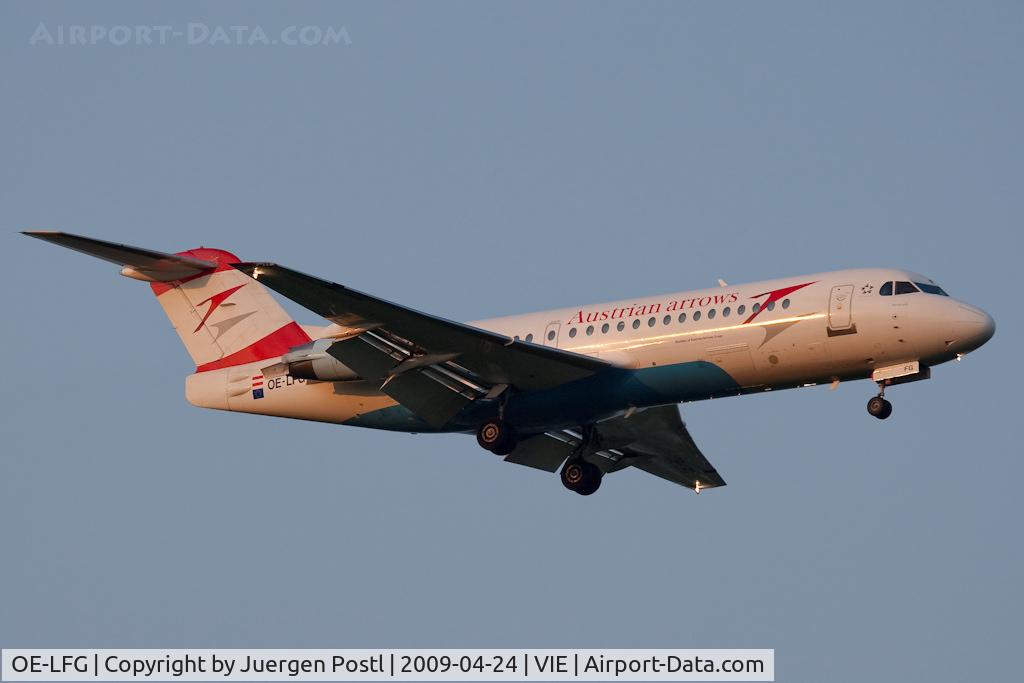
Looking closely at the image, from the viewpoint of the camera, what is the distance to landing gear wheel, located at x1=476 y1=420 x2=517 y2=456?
→ 3297 cm

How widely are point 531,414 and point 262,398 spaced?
6.13 meters

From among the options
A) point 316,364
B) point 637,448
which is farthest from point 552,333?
point 637,448

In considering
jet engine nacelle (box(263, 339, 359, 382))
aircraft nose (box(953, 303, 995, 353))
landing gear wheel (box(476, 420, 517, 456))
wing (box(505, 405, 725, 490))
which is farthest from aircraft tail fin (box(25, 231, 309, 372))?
aircraft nose (box(953, 303, 995, 353))

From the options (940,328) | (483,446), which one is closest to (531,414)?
(483,446)

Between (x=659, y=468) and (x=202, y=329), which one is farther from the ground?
(x=202, y=329)

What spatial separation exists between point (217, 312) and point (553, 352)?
356 inches

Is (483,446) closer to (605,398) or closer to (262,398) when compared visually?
(605,398)

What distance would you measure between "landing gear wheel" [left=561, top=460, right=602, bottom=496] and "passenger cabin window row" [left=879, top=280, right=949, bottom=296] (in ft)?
26.7

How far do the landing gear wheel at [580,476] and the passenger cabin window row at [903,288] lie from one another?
814 cm

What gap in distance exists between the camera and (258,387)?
116ft

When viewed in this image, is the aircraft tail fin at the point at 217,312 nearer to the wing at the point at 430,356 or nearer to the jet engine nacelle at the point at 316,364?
the jet engine nacelle at the point at 316,364

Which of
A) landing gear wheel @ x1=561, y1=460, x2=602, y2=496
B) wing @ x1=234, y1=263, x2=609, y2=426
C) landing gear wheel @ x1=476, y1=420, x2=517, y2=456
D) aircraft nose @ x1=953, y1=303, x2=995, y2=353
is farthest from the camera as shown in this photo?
landing gear wheel @ x1=561, y1=460, x2=602, y2=496

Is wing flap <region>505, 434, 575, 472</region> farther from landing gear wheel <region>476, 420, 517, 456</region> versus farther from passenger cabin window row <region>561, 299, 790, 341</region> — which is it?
passenger cabin window row <region>561, 299, 790, 341</region>

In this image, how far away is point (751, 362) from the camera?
31156mm
